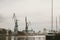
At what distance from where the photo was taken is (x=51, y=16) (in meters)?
1.34

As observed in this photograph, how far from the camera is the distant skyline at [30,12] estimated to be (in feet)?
4.28

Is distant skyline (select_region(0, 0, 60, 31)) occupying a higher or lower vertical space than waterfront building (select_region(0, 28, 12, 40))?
higher

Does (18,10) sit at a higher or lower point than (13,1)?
lower

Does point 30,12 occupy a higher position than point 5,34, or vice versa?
point 30,12

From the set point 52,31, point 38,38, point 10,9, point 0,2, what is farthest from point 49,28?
point 0,2

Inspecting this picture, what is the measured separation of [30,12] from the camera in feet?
4.36

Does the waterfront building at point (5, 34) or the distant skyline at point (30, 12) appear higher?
the distant skyline at point (30, 12)

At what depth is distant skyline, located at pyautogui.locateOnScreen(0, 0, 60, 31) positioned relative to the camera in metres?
1.30

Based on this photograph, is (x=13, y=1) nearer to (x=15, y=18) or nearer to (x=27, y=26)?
(x=15, y=18)

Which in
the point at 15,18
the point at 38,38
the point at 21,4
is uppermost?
the point at 21,4

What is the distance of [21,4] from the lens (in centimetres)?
134

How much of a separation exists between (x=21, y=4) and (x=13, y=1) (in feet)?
0.31

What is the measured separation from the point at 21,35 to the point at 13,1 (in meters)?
0.39

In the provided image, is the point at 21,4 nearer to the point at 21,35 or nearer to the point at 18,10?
the point at 18,10
